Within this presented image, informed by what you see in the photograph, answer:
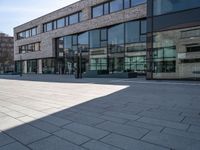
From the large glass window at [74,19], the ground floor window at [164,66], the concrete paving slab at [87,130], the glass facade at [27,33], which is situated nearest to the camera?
the concrete paving slab at [87,130]

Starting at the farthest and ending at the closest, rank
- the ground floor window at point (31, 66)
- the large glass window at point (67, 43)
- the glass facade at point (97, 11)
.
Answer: the ground floor window at point (31, 66)
the large glass window at point (67, 43)
the glass facade at point (97, 11)

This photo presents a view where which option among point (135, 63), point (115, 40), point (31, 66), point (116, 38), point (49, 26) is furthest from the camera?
point (31, 66)

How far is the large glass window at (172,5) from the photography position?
1723 centimetres

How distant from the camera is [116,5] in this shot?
28.5 m

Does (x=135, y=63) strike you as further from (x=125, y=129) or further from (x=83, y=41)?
(x=125, y=129)

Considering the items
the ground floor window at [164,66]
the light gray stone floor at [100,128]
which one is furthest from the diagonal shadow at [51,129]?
the ground floor window at [164,66]

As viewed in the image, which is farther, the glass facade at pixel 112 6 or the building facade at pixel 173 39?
the glass facade at pixel 112 6

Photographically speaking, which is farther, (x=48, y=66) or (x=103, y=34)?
(x=48, y=66)

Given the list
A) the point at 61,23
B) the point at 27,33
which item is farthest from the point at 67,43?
the point at 27,33

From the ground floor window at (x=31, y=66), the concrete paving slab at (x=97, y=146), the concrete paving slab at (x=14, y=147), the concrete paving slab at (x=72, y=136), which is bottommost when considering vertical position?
the concrete paving slab at (x=14, y=147)

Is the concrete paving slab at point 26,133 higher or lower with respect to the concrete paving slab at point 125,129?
lower

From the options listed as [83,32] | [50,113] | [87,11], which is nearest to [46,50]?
[83,32]

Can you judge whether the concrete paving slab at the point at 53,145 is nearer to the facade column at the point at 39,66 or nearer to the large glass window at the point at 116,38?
the large glass window at the point at 116,38

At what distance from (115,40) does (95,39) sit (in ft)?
13.4
